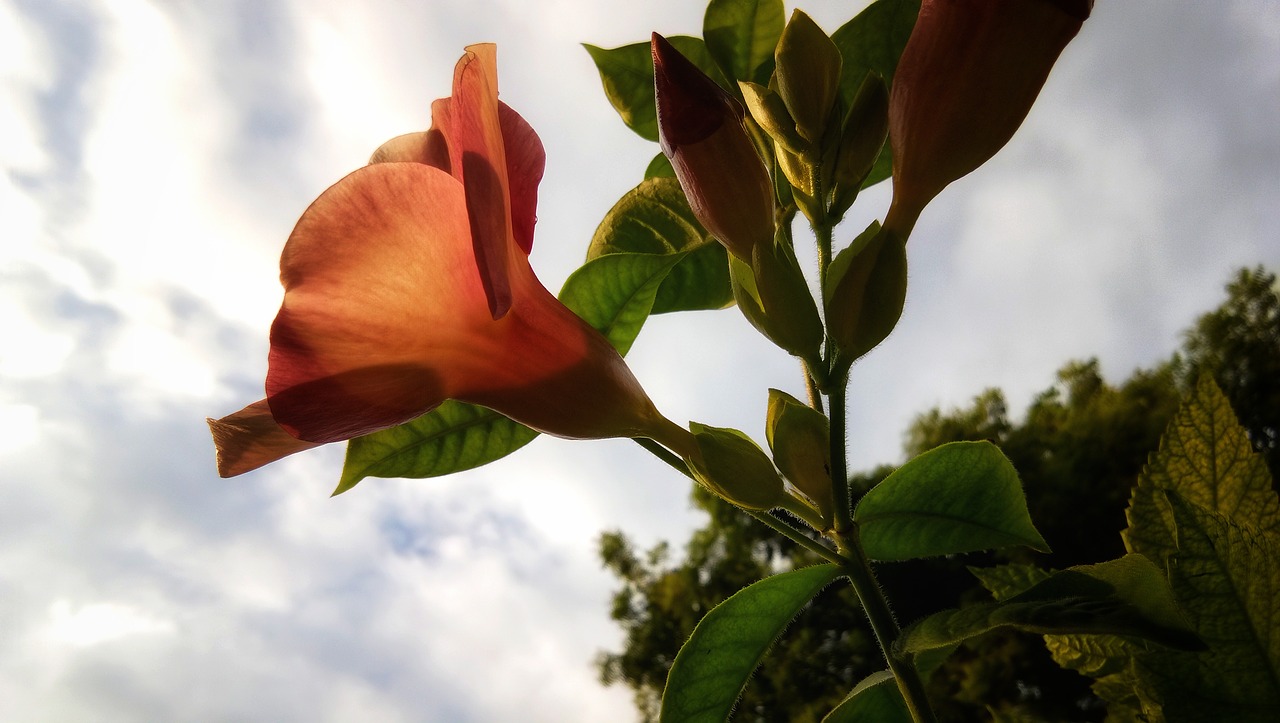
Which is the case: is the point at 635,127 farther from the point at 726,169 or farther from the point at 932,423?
the point at 932,423

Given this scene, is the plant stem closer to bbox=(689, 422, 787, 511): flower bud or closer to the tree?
bbox=(689, 422, 787, 511): flower bud

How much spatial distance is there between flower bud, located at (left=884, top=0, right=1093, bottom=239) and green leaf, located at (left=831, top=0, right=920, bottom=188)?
0.16 meters

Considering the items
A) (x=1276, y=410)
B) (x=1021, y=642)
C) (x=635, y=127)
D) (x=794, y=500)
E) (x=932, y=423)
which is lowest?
(x=794, y=500)

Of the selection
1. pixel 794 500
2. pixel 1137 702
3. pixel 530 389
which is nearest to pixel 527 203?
pixel 530 389

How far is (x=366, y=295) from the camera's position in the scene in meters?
0.34

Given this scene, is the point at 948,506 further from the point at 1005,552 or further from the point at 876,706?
the point at 1005,552

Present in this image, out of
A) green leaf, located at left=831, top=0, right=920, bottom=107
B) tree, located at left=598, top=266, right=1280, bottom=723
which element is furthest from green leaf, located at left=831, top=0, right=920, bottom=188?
tree, located at left=598, top=266, right=1280, bottom=723

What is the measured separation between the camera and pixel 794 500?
400 mm

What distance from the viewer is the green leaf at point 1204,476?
40cm

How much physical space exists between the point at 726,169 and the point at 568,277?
19 cm

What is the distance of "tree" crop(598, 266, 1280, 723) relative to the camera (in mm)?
4633

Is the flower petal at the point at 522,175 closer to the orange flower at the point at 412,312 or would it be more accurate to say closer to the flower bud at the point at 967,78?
the orange flower at the point at 412,312

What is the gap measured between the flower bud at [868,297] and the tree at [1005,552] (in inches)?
173

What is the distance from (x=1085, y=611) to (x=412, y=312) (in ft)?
0.98
